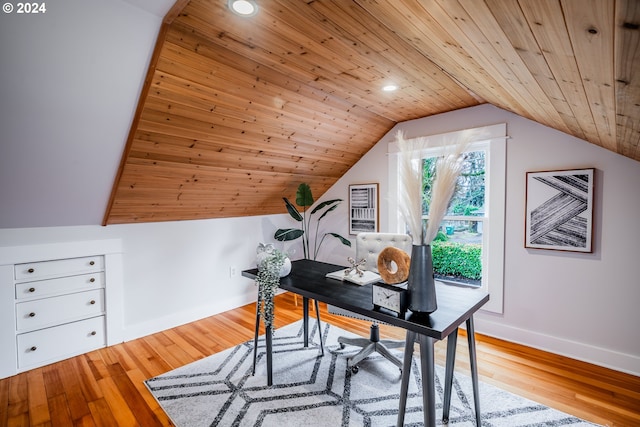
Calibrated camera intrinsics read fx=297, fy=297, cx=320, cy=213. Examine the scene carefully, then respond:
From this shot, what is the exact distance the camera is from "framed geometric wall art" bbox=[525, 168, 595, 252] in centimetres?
238

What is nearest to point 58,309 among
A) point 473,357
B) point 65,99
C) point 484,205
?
point 65,99

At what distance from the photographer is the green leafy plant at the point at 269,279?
198 cm

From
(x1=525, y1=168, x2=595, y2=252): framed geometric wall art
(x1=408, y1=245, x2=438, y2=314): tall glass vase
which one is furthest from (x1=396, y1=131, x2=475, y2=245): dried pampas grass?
(x1=525, y1=168, x2=595, y2=252): framed geometric wall art

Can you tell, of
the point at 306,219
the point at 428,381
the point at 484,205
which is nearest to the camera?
the point at 428,381

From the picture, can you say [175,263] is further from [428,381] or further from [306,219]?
[428,381]

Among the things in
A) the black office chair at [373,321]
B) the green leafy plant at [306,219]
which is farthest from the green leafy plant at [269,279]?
the green leafy plant at [306,219]

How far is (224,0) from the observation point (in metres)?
1.39

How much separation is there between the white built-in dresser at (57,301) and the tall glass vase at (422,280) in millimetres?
2735

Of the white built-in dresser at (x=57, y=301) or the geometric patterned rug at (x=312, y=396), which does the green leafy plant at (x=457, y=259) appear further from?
the white built-in dresser at (x=57, y=301)

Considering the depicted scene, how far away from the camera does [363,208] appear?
12.7 feet

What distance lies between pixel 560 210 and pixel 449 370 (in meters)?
1.75

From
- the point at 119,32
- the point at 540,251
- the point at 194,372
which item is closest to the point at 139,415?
the point at 194,372

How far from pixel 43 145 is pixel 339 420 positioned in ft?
8.31

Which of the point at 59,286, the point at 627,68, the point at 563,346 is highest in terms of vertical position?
the point at 627,68
